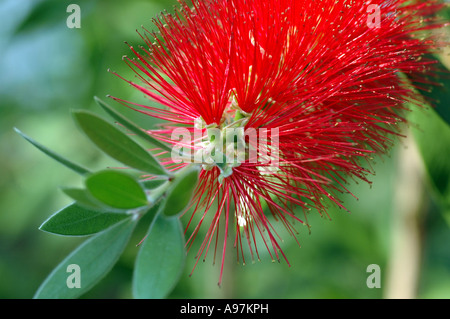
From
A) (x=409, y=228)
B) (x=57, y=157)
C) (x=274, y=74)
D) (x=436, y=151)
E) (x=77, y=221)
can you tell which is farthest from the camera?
(x=409, y=228)

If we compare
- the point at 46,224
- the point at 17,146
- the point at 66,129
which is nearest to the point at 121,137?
the point at 46,224

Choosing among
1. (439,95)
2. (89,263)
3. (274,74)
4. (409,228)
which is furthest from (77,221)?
(409,228)

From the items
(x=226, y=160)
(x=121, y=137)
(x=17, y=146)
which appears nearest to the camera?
(x=121, y=137)

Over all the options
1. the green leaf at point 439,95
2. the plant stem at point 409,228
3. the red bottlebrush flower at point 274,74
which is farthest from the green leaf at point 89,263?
the plant stem at point 409,228

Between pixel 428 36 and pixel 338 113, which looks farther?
pixel 428 36

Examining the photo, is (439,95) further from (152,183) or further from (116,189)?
(116,189)

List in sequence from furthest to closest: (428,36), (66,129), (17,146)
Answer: (17,146), (66,129), (428,36)

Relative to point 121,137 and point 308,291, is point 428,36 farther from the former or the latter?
point 308,291
